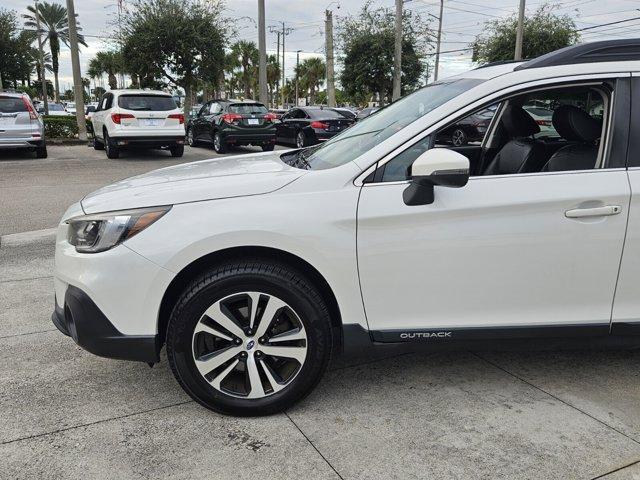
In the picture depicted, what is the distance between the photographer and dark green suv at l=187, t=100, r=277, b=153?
15688mm

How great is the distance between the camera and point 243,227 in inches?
103

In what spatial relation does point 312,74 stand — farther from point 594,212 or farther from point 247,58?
point 594,212

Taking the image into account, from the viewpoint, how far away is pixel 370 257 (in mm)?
2676

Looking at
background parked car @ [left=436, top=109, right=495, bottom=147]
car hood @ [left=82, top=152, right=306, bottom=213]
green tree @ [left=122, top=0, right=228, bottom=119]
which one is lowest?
car hood @ [left=82, top=152, right=306, bottom=213]

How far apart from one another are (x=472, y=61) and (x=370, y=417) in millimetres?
37449

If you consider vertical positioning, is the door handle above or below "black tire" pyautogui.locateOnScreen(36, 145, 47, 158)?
above

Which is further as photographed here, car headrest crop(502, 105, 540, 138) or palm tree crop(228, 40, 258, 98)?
palm tree crop(228, 40, 258, 98)

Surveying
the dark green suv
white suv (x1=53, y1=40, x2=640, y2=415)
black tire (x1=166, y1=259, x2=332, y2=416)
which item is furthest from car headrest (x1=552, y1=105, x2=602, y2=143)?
the dark green suv

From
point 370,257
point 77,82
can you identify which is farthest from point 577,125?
point 77,82

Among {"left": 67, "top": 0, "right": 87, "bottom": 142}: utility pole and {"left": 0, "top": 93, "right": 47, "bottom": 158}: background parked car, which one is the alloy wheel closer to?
{"left": 0, "top": 93, "right": 47, "bottom": 158}: background parked car

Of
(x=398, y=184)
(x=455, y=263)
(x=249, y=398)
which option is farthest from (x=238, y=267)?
(x=455, y=263)

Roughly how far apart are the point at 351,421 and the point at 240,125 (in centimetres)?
1367

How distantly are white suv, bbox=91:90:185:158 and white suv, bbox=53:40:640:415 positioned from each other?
11.5 metres

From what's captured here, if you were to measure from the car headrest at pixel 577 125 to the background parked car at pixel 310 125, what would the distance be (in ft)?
42.9
